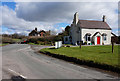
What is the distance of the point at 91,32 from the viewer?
31031 mm

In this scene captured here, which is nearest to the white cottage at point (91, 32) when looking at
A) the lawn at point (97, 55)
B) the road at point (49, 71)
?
the lawn at point (97, 55)

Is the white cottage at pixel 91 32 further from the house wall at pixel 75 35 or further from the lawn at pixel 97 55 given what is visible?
the lawn at pixel 97 55

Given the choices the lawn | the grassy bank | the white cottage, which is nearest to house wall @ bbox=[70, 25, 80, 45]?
the white cottage

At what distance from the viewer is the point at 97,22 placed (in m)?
33.8

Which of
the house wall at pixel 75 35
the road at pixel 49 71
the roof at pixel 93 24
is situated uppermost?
the roof at pixel 93 24

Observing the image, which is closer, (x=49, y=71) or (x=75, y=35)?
(x=49, y=71)

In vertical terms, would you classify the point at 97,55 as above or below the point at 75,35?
below

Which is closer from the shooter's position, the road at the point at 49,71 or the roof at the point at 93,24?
the road at the point at 49,71

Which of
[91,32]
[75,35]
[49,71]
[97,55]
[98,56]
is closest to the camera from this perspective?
[49,71]

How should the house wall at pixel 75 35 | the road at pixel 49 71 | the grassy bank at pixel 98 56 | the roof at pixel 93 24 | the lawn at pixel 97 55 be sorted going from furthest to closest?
the house wall at pixel 75 35 → the roof at pixel 93 24 → the lawn at pixel 97 55 → the grassy bank at pixel 98 56 → the road at pixel 49 71

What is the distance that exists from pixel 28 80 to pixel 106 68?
5.30 meters

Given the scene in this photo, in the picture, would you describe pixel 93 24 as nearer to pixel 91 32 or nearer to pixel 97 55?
pixel 91 32

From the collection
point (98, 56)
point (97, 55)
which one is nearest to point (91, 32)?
point (97, 55)

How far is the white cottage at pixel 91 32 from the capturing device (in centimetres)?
3006
